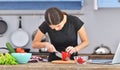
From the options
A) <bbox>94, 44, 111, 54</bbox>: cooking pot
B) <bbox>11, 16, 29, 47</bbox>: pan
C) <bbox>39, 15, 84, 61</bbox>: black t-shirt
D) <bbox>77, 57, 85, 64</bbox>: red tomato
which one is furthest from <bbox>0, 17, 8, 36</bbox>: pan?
<bbox>77, 57, 85, 64</bbox>: red tomato

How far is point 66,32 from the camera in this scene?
283 cm

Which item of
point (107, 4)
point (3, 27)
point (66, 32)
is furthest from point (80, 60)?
point (3, 27)

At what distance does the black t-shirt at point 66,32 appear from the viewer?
2830mm

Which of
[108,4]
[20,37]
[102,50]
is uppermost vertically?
[108,4]

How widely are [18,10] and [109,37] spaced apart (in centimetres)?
132

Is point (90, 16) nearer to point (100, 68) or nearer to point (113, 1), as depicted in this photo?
point (113, 1)

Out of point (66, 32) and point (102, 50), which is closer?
point (66, 32)

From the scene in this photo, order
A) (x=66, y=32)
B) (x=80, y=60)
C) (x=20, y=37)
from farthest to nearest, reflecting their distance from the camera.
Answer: (x=20, y=37) < (x=66, y=32) < (x=80, y=60)

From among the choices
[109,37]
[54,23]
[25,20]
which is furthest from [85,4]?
[54,23]

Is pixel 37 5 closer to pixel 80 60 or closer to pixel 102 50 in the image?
pixel 102 50

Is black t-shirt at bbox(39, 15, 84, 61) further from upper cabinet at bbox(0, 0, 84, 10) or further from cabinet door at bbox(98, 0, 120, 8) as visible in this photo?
upper cabinet at bbox(0, 0, 84, 10)

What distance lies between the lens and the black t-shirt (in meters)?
2.83

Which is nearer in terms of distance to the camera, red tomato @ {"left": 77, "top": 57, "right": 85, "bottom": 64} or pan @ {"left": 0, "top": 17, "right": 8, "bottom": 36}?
red tomato @ {"left": 77, "top": 57, "right": 85, "bottom": 64}

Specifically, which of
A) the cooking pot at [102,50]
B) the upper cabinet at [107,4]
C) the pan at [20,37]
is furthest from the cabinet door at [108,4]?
the pan at [20,37]
